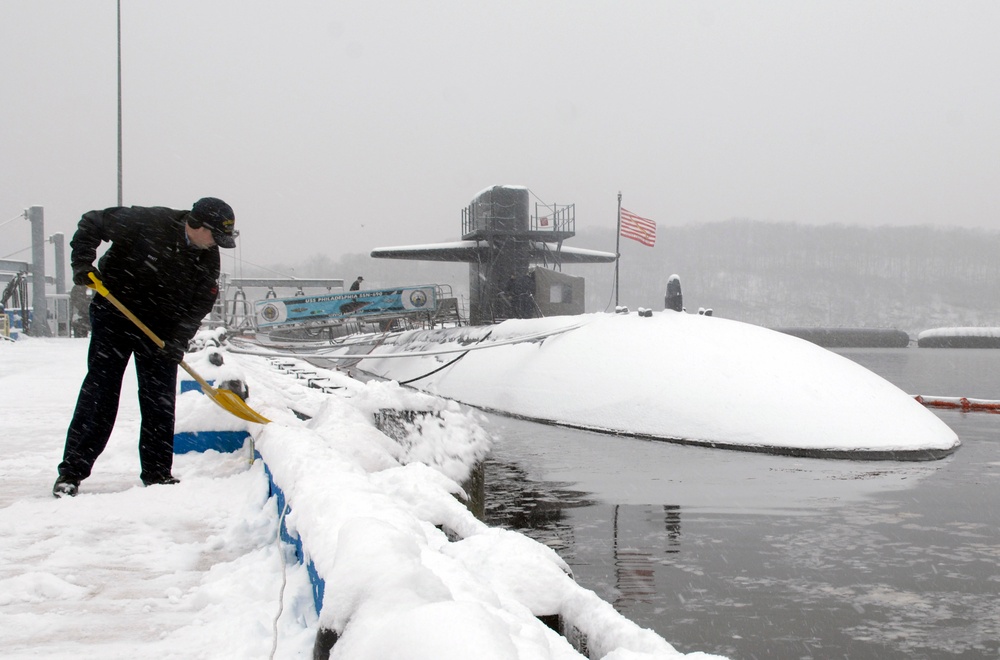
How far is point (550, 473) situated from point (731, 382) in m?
3.13

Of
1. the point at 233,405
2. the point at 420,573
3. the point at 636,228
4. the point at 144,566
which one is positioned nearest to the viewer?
the point at 420,573

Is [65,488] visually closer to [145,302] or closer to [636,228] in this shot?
[145,302]

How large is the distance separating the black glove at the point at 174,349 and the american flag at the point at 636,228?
1478 centimetres

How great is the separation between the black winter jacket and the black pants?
0.34 ft

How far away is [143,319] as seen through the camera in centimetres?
367

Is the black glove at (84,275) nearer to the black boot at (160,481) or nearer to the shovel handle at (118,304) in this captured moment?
the shovel handle at (118,304)

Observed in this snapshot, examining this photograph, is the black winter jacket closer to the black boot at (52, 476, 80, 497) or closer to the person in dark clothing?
the person in dark clothing

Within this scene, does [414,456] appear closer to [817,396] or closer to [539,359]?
[817,396]

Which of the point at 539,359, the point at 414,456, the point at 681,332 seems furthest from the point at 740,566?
the point at 539,359

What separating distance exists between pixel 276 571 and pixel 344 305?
18.6m

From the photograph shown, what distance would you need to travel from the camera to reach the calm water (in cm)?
385

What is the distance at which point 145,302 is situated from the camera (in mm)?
3670

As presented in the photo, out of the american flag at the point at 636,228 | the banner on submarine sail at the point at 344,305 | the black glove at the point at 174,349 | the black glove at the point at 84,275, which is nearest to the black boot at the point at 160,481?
the black glove at the point at 174,349

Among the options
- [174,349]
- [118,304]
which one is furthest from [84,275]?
[174,349]
